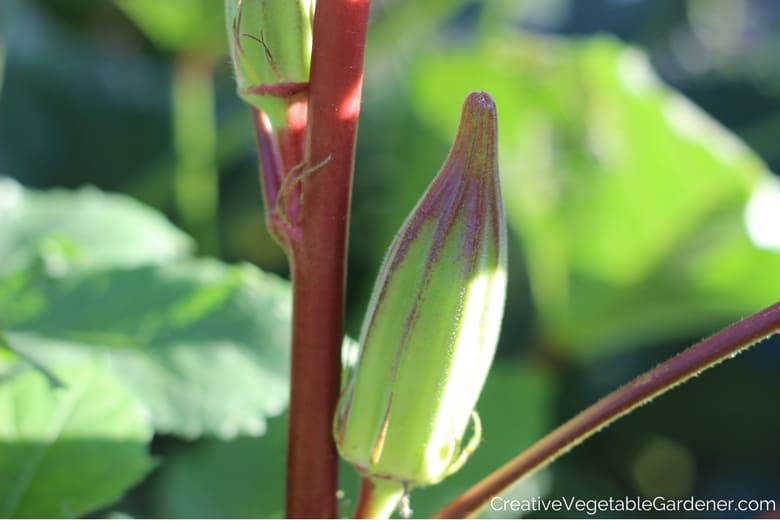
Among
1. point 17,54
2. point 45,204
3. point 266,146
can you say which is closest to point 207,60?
point 17,54

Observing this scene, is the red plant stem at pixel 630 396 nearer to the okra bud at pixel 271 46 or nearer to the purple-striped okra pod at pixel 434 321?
the purple-striped okra pod at pixel 434 321

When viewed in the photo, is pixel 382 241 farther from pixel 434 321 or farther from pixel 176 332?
pixel 434 321

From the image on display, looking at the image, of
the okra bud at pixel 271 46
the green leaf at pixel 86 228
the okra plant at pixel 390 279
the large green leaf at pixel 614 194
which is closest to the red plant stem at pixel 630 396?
the okra plant at pixel 390 279

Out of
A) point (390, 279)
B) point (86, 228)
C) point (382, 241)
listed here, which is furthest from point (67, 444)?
point (382, 241)

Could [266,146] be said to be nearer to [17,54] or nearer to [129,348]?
[129,348]

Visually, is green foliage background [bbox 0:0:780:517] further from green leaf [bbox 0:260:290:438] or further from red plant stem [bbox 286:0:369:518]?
red plant stem [bbox 286:0:369:518]

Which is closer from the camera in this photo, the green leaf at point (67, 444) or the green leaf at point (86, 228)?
the green leaf at point (67, 444)
